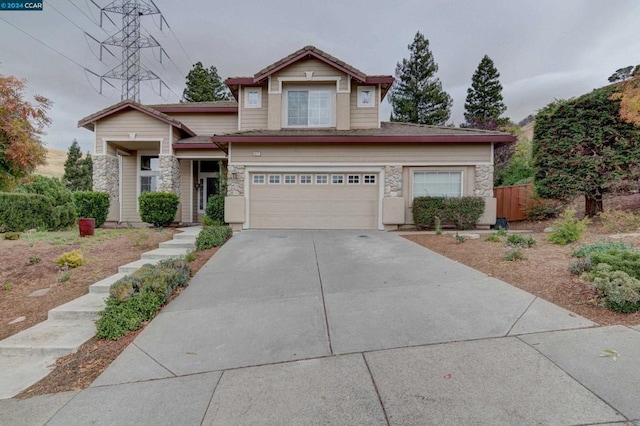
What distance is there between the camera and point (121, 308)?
3.94m

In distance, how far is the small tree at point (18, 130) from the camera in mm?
6395

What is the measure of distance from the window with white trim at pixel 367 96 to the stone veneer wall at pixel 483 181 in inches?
190

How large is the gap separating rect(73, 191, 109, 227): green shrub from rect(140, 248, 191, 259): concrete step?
21.1 ft

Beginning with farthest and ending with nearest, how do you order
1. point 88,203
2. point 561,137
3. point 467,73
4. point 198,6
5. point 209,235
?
point 467,73 → point 198,6 → point 88,203 → point 561,137 → point 209,235

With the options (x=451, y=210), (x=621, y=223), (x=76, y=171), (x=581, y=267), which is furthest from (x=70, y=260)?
(x=76, y=171)

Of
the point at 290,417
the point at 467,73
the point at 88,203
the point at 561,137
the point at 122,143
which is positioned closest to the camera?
the point at 290,417

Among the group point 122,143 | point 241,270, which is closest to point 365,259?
point 241,270

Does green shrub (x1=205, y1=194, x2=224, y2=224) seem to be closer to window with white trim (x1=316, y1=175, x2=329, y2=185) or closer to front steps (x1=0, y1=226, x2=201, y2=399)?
window with white trim (x1=316, y1=175, x2=329, y2=185)

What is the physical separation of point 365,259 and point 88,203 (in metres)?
11.5

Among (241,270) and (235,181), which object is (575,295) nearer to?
(241,270)

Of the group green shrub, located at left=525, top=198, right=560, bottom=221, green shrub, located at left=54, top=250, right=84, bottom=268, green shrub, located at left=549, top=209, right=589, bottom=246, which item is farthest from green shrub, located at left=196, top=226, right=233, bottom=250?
green shrub, located at left=525, top=198, right=560, bottom=221

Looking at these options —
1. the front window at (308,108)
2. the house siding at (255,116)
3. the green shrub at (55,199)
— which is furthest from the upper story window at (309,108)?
the green shrub at (55,199)

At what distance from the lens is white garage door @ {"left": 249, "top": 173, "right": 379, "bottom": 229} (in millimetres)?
10734

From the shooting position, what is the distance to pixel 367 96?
39.4 ft
